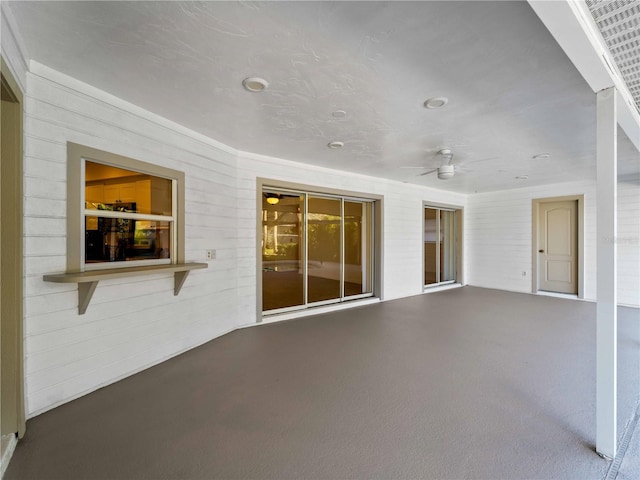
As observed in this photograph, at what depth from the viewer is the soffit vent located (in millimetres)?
1486

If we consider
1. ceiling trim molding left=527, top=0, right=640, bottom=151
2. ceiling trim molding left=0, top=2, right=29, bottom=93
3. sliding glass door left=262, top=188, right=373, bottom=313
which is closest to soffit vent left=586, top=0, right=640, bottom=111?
ceiling trim molding left=527, top=0, right=640, bottom=151

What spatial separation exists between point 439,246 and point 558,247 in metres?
2.53

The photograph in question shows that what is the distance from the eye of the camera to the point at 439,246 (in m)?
7.71

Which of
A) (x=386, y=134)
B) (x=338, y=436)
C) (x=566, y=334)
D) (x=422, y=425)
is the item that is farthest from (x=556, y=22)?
(x=566, y=334)

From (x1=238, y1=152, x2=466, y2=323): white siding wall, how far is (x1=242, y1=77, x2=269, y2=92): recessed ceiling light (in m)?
1.94

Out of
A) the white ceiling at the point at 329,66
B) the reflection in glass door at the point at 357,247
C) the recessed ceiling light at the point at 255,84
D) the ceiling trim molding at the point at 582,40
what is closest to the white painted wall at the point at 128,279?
the white ceiling at the point at 329,66

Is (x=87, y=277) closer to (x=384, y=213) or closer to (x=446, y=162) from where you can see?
(x=446, y=162)

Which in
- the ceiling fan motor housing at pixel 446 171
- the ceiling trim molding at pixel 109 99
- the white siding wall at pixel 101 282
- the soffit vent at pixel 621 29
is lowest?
the white siding wall at pixel 101 282

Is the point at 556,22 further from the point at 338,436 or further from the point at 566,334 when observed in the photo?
the point at 566,334

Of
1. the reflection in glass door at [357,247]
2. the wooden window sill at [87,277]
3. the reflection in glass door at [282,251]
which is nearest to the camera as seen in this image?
the wooden window sill at [87,277]

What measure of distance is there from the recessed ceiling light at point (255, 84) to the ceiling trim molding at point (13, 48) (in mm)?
1363

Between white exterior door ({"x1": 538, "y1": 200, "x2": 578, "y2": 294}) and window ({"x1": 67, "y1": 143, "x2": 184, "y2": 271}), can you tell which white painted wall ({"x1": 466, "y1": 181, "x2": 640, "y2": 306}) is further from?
window ({"x1": 67, "y1": 143, "x2": 184, "y2": 271})

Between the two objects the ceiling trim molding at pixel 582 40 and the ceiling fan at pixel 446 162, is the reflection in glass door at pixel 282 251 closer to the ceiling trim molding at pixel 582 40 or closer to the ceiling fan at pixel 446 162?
the ceiling fan at pixel 446 162

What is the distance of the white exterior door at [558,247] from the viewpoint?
6488 millimetres
